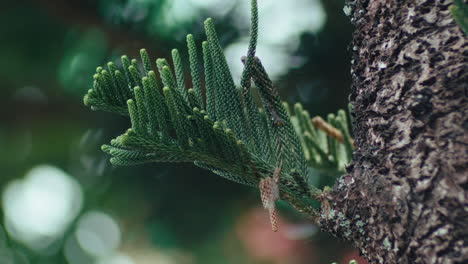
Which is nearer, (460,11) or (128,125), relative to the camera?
(460,11)

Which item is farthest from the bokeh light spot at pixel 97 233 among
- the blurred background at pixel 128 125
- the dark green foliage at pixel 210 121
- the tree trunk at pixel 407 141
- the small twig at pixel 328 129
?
the tree trunk at pixel 407 141

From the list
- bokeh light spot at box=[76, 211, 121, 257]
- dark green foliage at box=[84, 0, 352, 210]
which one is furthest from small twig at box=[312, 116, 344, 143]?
bokeh light spot at box=[76, 211, 121, 257]

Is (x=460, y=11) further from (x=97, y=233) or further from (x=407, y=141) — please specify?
(x=97, y=233)

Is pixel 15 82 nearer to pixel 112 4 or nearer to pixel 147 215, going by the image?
pixel 112 4

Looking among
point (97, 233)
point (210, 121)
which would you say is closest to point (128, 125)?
point (97, 233)

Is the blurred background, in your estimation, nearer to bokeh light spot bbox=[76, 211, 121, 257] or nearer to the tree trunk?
bokeh light spot bbox=[76, 211, 121, 257]

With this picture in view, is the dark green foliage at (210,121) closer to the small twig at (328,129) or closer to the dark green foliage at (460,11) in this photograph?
the dark green foliage at (460,11)
